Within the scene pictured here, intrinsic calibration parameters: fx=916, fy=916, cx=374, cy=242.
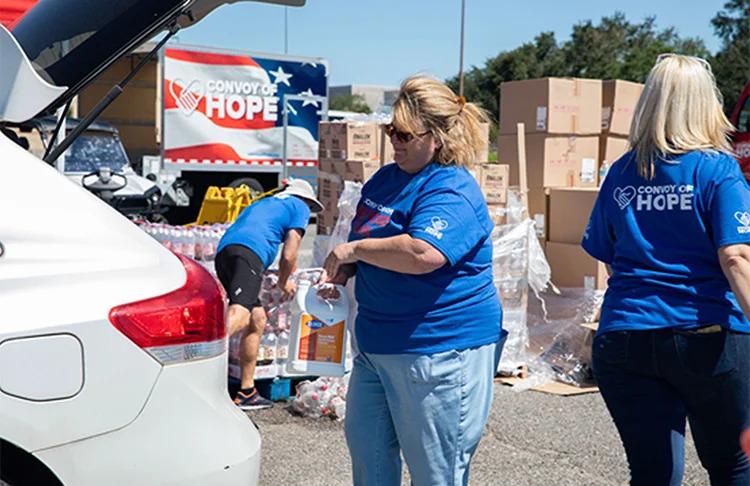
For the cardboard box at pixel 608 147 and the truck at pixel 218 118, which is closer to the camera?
the cardboard box at pixel 608 147

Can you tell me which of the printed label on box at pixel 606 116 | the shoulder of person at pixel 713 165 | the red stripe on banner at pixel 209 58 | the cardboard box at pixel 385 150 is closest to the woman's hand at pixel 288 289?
→ the cardboard box at pixel 385 150

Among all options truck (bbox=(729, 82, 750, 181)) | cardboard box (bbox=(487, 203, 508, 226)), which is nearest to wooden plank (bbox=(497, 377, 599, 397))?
cardboard box (bbox=(487, 203, 508, 226))

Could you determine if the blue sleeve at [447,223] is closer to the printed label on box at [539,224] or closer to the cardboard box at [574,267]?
the cardboard box at [574,267]

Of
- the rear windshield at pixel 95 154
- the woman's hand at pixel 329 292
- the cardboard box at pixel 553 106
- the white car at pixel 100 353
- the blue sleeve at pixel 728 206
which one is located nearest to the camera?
the white car at pixel 100 353

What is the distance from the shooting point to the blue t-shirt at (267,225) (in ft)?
17.7

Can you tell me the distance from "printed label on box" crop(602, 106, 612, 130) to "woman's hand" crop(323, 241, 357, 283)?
5535 millimetres

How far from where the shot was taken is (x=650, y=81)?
2.88 metres

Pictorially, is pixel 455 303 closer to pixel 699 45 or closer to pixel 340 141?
pixel 340 141

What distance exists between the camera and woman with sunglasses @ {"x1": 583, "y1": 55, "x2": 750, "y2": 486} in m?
2.74

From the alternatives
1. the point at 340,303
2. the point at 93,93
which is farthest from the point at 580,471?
the point at 93,93

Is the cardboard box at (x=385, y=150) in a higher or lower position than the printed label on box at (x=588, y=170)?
higher

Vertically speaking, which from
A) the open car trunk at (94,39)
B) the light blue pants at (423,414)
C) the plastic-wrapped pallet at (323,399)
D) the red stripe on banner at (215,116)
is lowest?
the plastic-wrapped pallet at (323,399)

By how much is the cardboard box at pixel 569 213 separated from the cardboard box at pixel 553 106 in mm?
601

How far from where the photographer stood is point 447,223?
283 cm
